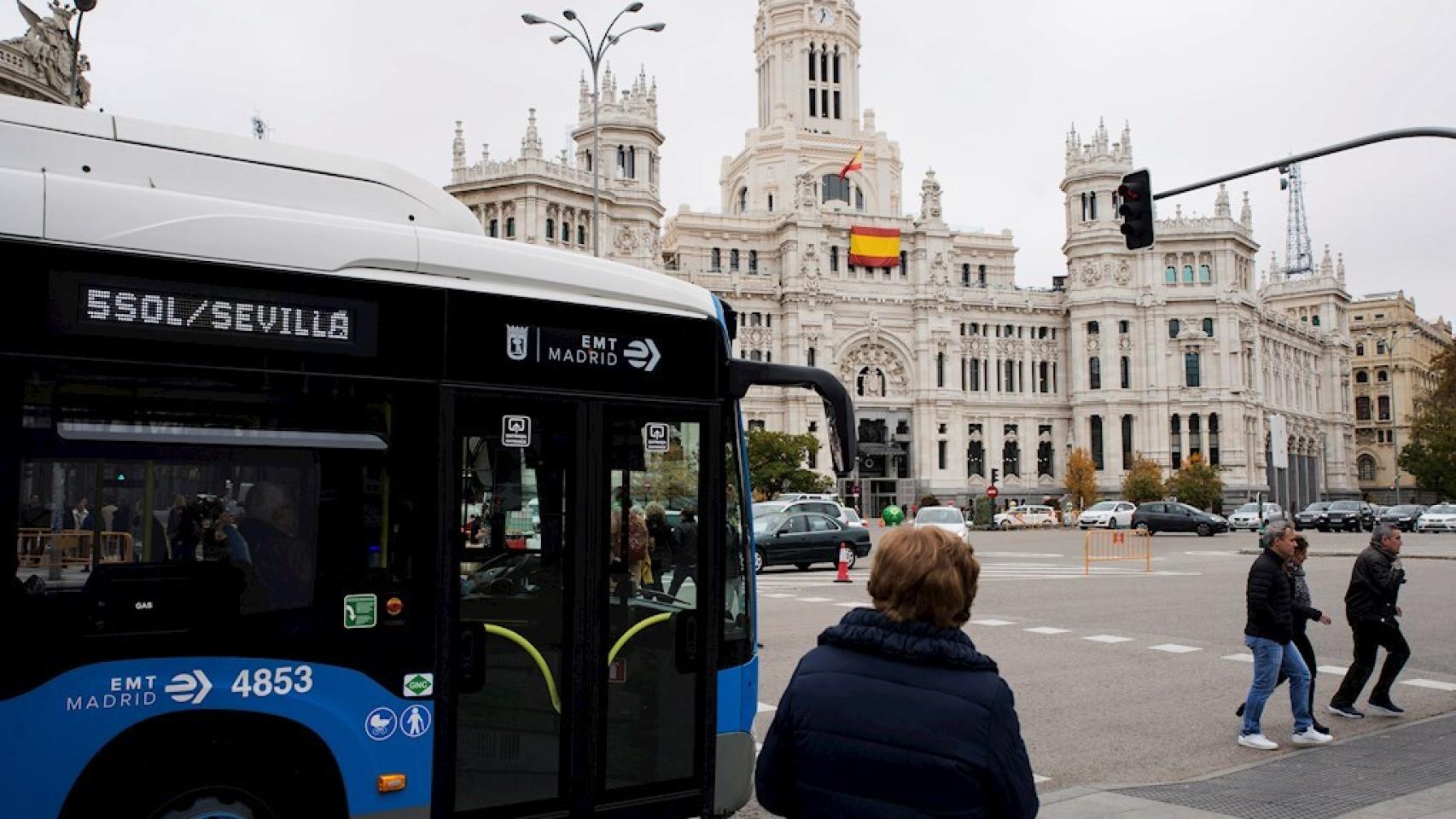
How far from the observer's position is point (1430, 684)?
1167 centimetres

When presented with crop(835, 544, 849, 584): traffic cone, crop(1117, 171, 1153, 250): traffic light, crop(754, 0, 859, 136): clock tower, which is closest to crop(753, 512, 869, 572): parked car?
crop(835, 544, 849, 584): traffic cone

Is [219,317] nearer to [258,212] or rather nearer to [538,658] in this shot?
[258,212]

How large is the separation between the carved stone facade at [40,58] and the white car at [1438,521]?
187 feet

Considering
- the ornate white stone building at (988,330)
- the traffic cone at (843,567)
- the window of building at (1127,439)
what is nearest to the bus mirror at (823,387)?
the traffic cone at (843,567)

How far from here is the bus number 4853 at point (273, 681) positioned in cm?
461

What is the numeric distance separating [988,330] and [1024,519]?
32988 millimetres

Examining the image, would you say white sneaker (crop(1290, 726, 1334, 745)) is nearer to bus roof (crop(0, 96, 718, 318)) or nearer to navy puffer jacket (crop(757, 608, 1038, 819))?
bus roof (crop(0, 96, 718, 318))

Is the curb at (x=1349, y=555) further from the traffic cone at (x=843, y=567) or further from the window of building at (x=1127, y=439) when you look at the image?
the window of building at (x=1127, y=439)

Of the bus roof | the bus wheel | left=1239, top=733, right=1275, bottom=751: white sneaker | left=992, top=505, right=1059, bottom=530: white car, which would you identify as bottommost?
left=992, top=505, right=1059, bottom=530: white car

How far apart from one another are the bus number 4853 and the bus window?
4.67 feet

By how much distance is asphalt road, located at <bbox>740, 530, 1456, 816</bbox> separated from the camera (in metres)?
8.93

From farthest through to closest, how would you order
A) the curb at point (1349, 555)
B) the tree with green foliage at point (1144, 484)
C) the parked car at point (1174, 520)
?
the tree with green foliage at point (1144, 484), the parked car at point (1174, 520), the curb at point (1349, 555)

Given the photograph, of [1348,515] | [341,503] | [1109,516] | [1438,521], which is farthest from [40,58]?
[1438,521]

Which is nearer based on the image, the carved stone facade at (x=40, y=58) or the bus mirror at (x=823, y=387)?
the bus mirror at (x=823, y=387)
